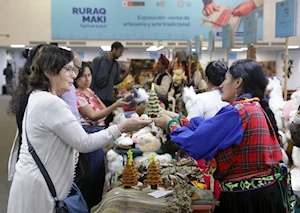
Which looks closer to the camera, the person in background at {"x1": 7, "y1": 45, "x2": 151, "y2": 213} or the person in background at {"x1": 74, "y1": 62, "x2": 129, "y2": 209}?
the person in background at {"x1": 7, "y1": 45, "x2": 151, "y2": 213}

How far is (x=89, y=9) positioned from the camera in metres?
9.56

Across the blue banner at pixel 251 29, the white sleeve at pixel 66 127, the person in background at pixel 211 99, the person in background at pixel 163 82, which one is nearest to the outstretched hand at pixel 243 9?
the person in background at pixel 163 82

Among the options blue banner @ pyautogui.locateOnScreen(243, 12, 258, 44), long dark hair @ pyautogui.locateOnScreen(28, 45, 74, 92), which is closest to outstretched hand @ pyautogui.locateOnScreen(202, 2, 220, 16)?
blue banner @ pyautogui.locateOnScreen(243, 12, 258, 44)

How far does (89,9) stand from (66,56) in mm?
7939

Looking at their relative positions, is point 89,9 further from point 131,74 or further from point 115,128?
point 115,128

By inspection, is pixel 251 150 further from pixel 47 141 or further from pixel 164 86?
pixel 164 86

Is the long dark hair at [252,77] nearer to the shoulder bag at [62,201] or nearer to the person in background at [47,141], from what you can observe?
the person in background at [47,141]

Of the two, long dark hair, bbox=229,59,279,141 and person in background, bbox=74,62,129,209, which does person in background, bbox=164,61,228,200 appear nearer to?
person in background, bbox=74,62,129,209

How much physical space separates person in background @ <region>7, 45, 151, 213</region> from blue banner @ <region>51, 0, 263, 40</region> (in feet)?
25.8

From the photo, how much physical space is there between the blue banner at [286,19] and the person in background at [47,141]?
2388 millimetres

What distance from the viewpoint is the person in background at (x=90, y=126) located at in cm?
326

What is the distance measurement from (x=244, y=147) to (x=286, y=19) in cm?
223

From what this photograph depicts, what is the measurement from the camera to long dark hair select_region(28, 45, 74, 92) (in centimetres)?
194

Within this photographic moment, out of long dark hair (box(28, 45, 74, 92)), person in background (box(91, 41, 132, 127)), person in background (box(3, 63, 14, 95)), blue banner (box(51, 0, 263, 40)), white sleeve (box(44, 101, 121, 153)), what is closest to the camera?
white sleeve (box(44, 101, 121, 153))
